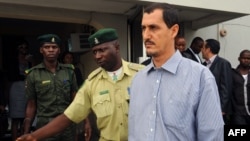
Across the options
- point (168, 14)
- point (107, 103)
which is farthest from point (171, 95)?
point (107, 103)

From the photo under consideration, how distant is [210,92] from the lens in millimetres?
1676

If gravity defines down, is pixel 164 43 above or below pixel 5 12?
below

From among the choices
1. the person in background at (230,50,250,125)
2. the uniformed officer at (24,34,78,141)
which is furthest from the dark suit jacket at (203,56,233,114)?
the uniformed officer at (24,34,78,141)

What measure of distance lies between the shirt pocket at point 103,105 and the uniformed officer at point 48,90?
1134mm

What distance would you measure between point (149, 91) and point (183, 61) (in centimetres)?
26

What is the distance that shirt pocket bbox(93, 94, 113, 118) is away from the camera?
2.49m

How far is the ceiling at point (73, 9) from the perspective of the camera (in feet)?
17.2

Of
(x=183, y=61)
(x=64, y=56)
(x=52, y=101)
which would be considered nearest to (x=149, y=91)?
(x=183, y=61)

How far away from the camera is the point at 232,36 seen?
762 centimetres

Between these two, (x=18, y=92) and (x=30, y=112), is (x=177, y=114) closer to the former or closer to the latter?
(x=30, y=112)

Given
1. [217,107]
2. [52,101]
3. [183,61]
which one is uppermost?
[183,61]

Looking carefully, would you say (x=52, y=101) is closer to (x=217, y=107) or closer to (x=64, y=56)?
(x=217, y=107)

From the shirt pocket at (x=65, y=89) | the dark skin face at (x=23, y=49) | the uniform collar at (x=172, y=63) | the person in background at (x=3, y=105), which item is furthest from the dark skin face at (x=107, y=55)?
the person in background at (x=3, y=105)

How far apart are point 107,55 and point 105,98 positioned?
34 centimetres
